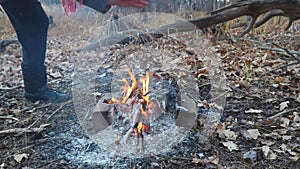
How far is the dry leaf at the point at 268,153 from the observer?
1807 millimetres

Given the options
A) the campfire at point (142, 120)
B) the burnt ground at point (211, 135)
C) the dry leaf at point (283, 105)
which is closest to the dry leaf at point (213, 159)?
the burnt ground at point (211, 135)

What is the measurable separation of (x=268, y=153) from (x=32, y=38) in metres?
2.09

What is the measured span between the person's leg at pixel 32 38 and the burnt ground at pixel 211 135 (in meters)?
0.15

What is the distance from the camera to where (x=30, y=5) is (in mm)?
2479

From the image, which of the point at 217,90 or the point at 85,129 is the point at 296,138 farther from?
the point at 85,129

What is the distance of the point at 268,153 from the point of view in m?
1.84

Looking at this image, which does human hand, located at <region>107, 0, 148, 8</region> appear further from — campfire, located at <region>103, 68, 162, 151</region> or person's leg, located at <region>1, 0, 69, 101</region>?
person's leg, located at <region>1, 0, 69, 101</region>

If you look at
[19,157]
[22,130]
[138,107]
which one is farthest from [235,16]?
[19,157]

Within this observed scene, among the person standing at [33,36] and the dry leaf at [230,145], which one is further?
the person standing at [33,36]

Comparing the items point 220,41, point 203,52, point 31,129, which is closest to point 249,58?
point 203,52

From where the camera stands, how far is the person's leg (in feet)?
8.04

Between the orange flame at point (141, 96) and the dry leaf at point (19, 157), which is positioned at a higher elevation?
the orange flame at point (141, 96)

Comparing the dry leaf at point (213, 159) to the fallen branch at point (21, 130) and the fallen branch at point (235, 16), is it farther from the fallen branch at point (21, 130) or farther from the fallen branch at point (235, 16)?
the fallen branch at point (235, 16)

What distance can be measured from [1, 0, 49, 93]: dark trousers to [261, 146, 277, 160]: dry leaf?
2013mm
